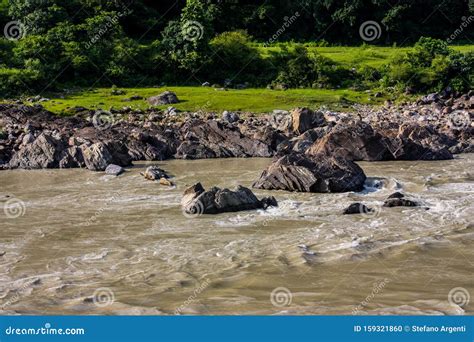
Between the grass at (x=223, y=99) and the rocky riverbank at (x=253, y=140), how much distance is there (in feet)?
7.12

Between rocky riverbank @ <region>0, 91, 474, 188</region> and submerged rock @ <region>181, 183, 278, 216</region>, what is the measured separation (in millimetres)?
2550

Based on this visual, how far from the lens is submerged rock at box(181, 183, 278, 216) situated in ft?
54.3

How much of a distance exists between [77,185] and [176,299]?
1214 cm

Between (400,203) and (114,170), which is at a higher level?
(400,203)

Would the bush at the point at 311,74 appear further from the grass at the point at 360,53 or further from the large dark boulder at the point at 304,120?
the large dark boulder at the point at 304,120

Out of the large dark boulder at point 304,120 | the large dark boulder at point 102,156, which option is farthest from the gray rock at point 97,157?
the large dark boulder at point 304,120

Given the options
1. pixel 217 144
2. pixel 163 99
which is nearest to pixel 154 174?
pixel 217 144

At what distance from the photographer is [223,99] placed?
38.4 m

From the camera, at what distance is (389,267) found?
39.3 feet

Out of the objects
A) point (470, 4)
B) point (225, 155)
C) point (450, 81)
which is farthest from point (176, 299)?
point (470, 4)

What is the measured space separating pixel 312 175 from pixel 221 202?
3611 millimetres

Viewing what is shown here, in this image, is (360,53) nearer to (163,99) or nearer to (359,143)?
(163,99)

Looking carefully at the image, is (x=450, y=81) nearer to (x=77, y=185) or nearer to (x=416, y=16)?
(x=416, y=16)

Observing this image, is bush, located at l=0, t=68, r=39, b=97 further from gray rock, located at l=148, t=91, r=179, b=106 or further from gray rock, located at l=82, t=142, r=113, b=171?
gray rock, located at l=82, t=142, r=113, b=171
